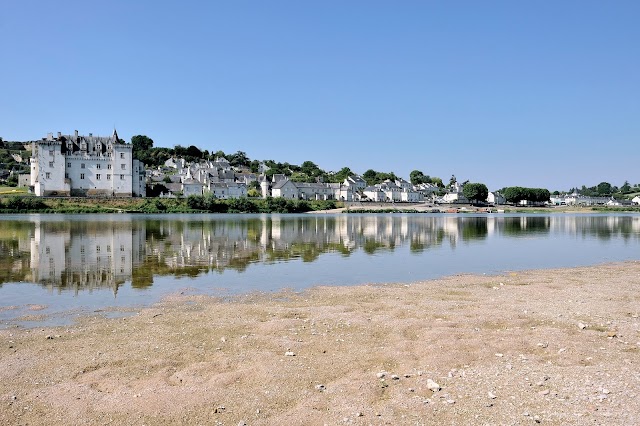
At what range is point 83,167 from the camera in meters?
115

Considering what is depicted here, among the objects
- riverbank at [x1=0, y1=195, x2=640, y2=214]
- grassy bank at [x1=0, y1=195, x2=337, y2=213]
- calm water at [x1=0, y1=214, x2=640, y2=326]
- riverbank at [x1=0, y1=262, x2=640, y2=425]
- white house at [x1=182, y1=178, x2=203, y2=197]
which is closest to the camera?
riverbank at [x1=0, y1=262, x2=640, y2=425]

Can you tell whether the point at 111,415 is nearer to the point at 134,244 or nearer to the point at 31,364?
the point at 31,364

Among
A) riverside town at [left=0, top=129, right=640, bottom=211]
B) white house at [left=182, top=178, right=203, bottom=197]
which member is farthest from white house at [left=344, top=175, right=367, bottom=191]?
white house at [left=182, top=178, right=203, bottom=197]

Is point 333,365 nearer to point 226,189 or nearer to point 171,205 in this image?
point 171,205

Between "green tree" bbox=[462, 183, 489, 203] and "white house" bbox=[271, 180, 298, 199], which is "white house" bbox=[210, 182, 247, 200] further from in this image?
"green tree" bbox=[462, 183, 489, 203]

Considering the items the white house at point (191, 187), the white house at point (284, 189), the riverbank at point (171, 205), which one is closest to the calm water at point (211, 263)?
the riverbank at point (171, 205)

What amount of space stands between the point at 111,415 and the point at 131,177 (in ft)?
396

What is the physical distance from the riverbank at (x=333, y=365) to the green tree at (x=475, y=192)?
574 ft

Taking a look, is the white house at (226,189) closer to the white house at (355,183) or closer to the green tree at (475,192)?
the white house at (355,183)

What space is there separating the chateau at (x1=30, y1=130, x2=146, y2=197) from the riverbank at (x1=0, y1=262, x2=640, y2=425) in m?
112

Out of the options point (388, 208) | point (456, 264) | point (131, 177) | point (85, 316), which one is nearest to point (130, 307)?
point (85, 316)

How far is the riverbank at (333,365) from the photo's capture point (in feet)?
22.3

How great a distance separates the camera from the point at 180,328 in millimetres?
11359

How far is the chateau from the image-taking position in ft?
360
